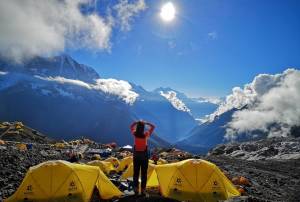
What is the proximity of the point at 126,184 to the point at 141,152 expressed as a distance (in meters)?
3.80

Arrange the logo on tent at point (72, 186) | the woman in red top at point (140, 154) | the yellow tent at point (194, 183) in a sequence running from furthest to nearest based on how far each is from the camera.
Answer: the yellow tent at point (194, 183) → the woman in red top at point (140, 154) → the logo on tent at point (72, 186)

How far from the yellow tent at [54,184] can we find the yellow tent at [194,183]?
12.6 ft

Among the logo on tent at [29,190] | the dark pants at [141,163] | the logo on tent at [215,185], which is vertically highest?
the dark pants at [141,163]

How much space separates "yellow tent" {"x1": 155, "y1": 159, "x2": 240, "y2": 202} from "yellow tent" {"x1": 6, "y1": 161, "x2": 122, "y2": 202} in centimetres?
384

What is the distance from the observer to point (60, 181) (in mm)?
14266

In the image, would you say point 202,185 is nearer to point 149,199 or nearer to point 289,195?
point 149,199

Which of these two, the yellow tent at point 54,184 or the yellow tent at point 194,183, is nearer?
the yellow tent at point 54,184

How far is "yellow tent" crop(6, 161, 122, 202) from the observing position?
14.1m

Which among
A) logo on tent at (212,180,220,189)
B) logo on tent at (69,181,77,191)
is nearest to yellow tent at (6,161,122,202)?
logo on tent at (69,181,77,191)

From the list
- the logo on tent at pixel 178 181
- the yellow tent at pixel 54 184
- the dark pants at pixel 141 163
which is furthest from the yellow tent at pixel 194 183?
the yellow tent at pixel 54 184

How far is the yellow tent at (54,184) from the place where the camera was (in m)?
14.1

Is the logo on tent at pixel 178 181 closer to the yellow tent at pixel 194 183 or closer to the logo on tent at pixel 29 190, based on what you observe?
the yellow tent at pixel 194 183

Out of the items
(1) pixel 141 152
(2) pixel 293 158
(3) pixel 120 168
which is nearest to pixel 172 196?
(1) pixel 141 152

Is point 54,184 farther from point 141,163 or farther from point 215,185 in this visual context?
point 215,185
